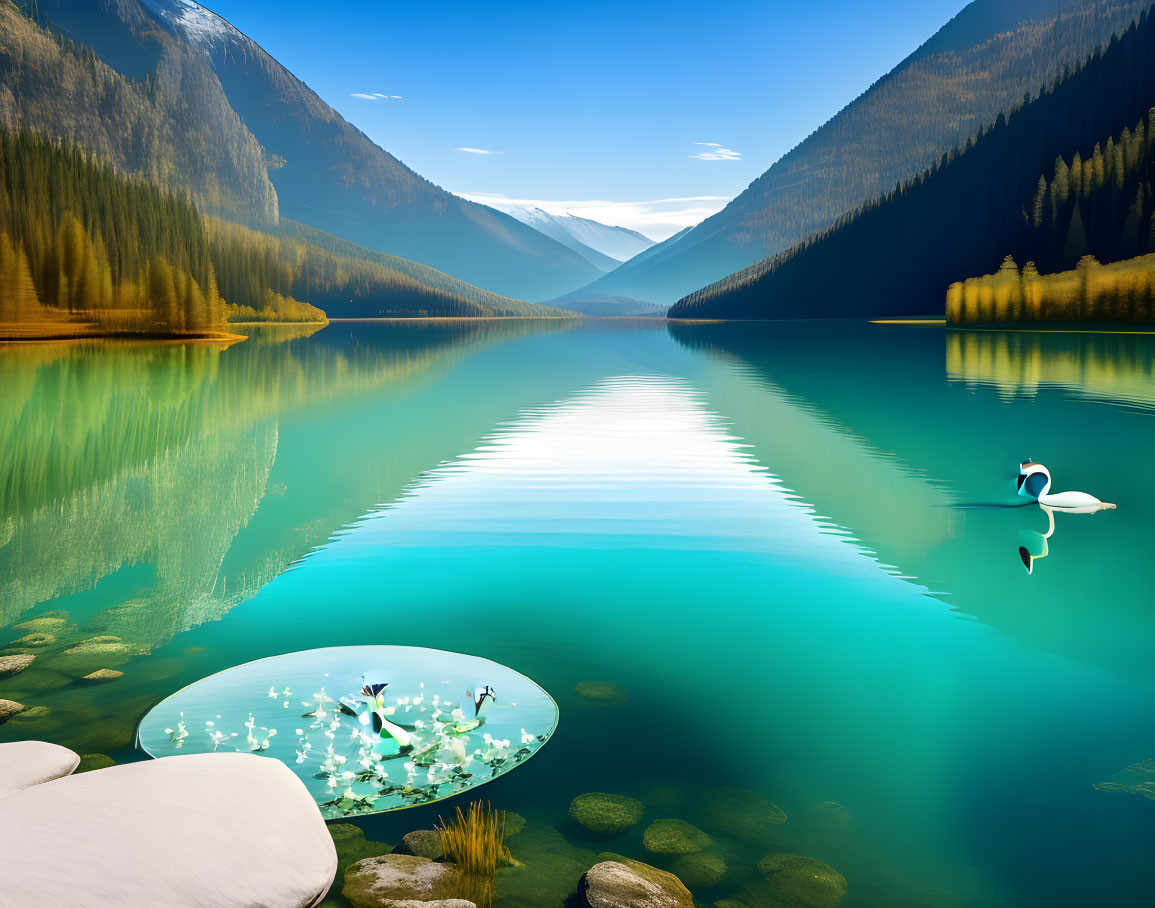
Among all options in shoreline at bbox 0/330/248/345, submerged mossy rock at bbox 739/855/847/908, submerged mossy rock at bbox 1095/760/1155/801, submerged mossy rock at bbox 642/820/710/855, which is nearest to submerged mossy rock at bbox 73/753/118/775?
submerged mossy rock at bbox 642/820/710/855

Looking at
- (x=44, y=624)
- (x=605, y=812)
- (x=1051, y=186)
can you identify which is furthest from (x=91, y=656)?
(x=1051, y=186)

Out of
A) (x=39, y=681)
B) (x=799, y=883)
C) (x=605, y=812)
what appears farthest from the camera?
(x=39, y=681)

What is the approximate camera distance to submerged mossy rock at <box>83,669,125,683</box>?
34.8 ft

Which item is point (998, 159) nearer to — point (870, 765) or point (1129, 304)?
point (1129, 304)

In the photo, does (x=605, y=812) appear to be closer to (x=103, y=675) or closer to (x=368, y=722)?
(x=368, y=722)

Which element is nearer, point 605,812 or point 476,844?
point 476,844

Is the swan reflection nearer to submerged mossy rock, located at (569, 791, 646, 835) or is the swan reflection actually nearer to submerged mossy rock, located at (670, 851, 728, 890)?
submerged mossy rock, located at (569, 791, 646, 835)

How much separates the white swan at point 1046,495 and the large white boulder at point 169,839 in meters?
18.4

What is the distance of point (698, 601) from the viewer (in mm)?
14062

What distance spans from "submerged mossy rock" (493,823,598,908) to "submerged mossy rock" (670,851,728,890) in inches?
26.5

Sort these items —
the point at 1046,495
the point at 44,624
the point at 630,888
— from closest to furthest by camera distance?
the point at 630,888 → the point at 44,624 → the point at 1046,495

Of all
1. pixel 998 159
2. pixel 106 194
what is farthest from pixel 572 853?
pixel 998 159

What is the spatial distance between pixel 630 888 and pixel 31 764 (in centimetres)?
492

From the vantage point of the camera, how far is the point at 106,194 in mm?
146875
